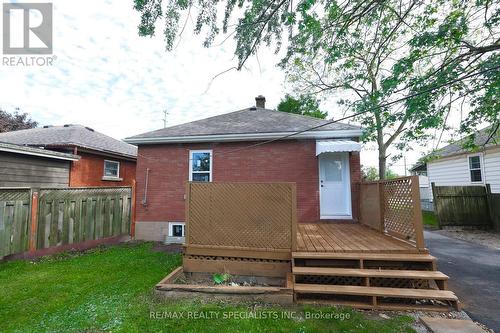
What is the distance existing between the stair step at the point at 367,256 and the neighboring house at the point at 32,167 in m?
8.76

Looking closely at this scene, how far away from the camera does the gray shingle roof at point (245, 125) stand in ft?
26.0

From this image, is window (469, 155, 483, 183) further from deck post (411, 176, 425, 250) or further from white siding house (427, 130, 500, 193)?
deck post (411, 176, 425, 250)

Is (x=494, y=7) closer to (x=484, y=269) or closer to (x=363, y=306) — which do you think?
(x=484, y=269)

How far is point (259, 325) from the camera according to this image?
10.3ft

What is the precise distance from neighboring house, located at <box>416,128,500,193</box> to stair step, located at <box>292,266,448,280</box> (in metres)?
7.65

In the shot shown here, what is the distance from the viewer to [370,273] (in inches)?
154

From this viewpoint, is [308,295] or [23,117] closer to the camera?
[308,295]

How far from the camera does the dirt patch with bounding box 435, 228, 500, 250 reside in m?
7.75

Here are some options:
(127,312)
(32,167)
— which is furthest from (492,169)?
(32,167)

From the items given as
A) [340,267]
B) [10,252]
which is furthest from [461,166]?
[10,252]

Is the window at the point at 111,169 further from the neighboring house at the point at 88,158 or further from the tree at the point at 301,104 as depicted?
the tree at the point at 301,104

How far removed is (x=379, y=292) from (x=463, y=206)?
9831mm

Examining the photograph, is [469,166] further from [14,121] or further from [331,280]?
[14,121]

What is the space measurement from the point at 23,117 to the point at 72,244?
87.3 ft
